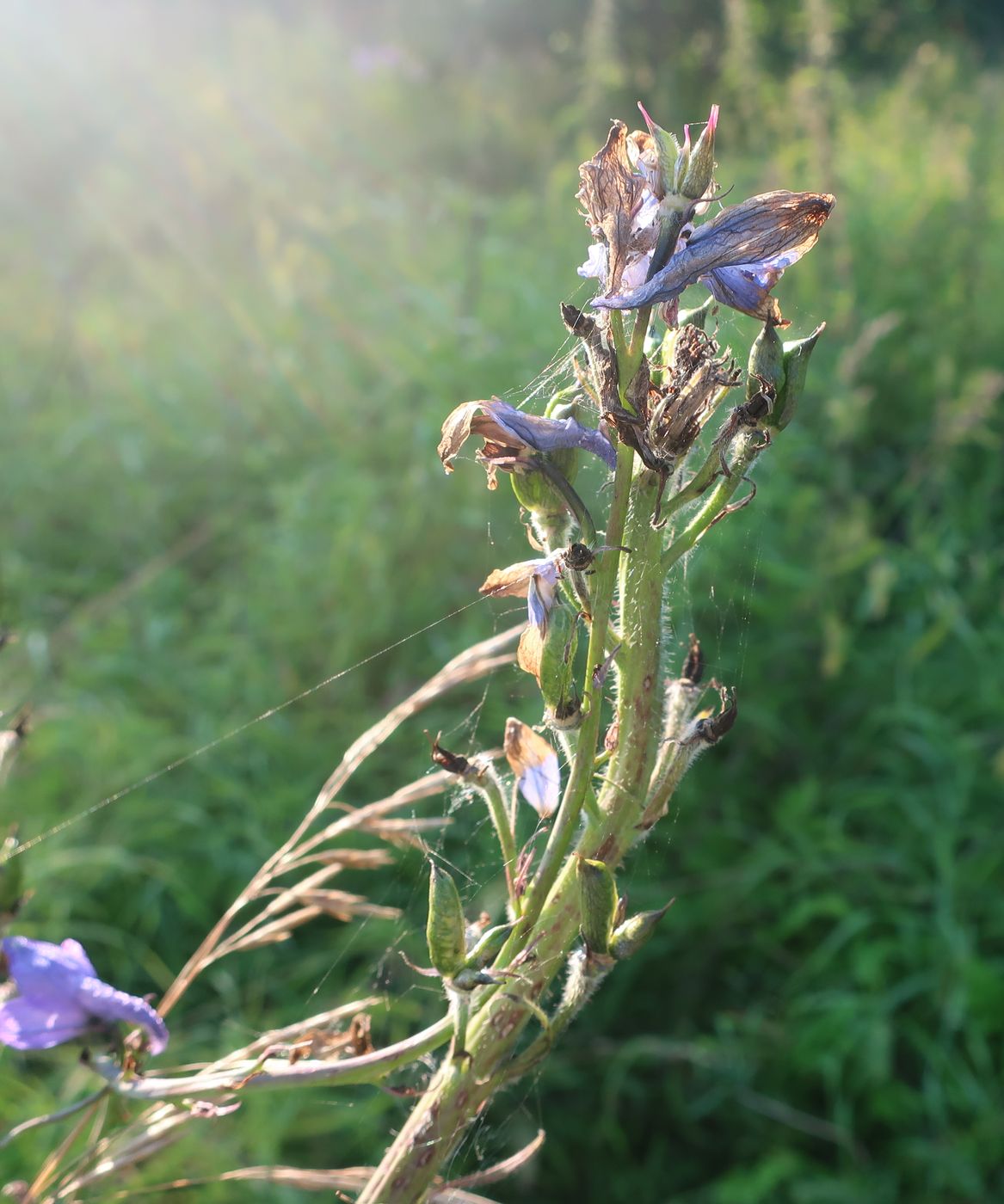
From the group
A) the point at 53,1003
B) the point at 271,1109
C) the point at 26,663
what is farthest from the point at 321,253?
the point at 53,1003

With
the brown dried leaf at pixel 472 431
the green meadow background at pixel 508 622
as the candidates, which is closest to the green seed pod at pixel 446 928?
the brown dried leaf at pixel 472 431

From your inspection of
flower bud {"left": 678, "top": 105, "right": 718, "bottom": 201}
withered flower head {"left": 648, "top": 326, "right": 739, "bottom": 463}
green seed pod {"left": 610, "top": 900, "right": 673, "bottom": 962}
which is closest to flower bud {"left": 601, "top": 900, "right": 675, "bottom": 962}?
green seed pod {"left": 610, "top": 900, "right": 673, "bottom": 962}

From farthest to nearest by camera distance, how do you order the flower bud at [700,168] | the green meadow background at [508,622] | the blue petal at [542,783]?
the green meadow background at [508,622]
the blue petal at [542,783]
the flower bud at [700,168]

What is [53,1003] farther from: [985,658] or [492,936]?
[985,658]

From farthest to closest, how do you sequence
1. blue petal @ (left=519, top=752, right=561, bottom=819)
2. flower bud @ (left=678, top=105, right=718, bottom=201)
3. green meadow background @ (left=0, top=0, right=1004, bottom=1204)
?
green meadow background @ (left=0, top=0, right=1004, bottom=1204), blue petal @ (left=519, top=752, right=561, bottom=819), flower bud @ (left=678, top=105, right=718, bottom=201)

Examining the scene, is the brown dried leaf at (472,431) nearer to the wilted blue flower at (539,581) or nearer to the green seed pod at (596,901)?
the wilted blue flower at (539,581)

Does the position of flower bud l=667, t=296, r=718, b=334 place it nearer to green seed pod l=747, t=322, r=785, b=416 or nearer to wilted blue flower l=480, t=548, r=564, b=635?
green seed pod l=747, t=322, r=785, b=416
